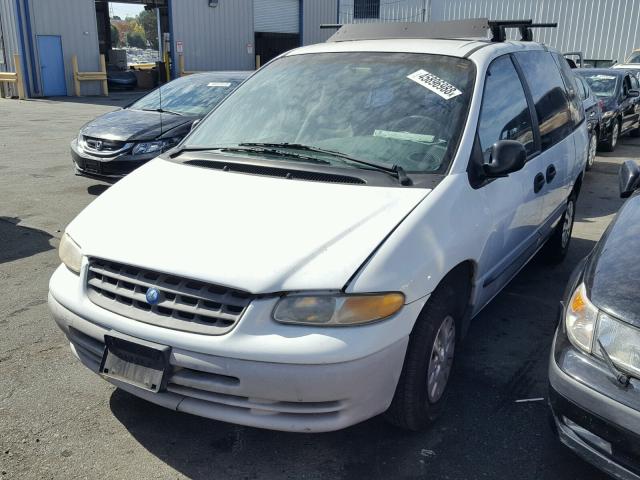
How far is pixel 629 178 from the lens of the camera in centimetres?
375

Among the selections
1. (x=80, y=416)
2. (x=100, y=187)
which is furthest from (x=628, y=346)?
(x=100, y=187)

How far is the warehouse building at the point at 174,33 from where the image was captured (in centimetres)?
2317

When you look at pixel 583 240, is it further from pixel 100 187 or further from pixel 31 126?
pixel 31 126

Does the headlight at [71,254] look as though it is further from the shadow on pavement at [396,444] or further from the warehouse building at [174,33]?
the warehouse building at [174,33]

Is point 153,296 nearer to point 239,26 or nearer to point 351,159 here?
point 351,159

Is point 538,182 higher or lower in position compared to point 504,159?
lower

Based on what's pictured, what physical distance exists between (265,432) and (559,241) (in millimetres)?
3443

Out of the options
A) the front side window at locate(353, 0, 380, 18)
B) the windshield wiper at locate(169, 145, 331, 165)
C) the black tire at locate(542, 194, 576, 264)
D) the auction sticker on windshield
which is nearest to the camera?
the windshield wiper at locate(169, 145, 331, 165)

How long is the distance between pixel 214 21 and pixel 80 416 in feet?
93.9

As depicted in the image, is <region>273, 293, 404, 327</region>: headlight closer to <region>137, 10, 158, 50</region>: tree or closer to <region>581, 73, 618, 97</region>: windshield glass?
<region>581, 73, 618, 97</region>: windshield glass

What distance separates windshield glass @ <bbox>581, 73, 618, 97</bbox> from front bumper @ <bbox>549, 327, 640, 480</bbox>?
11106 millimetres

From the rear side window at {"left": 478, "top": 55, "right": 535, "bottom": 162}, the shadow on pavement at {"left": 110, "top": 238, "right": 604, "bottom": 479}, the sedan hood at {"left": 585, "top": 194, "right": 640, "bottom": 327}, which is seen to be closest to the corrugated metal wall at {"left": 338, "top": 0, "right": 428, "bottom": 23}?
the rear side window at {"left": 478, "top": 55, "right": 535, "bottom": 162}

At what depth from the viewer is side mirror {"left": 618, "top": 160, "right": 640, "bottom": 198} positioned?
3.72 meters

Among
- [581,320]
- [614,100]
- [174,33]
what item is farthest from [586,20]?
[581,320]
